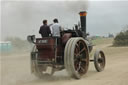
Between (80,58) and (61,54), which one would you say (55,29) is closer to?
(61,54)

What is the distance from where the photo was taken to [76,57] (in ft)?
21.5

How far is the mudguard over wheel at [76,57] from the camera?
19.9 ft

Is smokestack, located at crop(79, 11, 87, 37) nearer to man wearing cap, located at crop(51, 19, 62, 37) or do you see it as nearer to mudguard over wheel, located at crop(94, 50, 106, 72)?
mudguard over wheel, located at crop(94, 50, 106, 72)

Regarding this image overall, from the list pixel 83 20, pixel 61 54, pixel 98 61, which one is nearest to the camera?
pixel 61 54

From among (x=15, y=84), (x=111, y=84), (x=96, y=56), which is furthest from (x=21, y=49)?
(x=111, y=84)

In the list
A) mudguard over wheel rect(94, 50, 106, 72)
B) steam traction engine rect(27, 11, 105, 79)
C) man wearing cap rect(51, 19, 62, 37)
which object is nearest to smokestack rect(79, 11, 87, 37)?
mudguard over wheel rect(94, 50, 106, 72)

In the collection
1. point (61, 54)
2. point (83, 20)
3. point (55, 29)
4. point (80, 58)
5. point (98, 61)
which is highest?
point (83, 20)

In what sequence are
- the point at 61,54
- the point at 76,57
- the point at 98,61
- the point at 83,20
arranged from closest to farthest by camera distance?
1. the point at 76,57
2. the point at 61,54
3. the point at 98,61
4. the point at 83,20

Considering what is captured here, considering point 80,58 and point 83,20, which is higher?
point 83,20

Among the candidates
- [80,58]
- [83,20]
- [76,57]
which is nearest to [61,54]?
[76,57]

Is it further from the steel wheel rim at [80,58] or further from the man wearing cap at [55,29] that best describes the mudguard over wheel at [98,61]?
the man wearing cap at [55,29]

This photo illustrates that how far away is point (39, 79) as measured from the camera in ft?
22.5

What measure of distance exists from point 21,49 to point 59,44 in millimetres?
9047

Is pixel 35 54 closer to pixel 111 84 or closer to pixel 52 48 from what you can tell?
pixel 52 48
